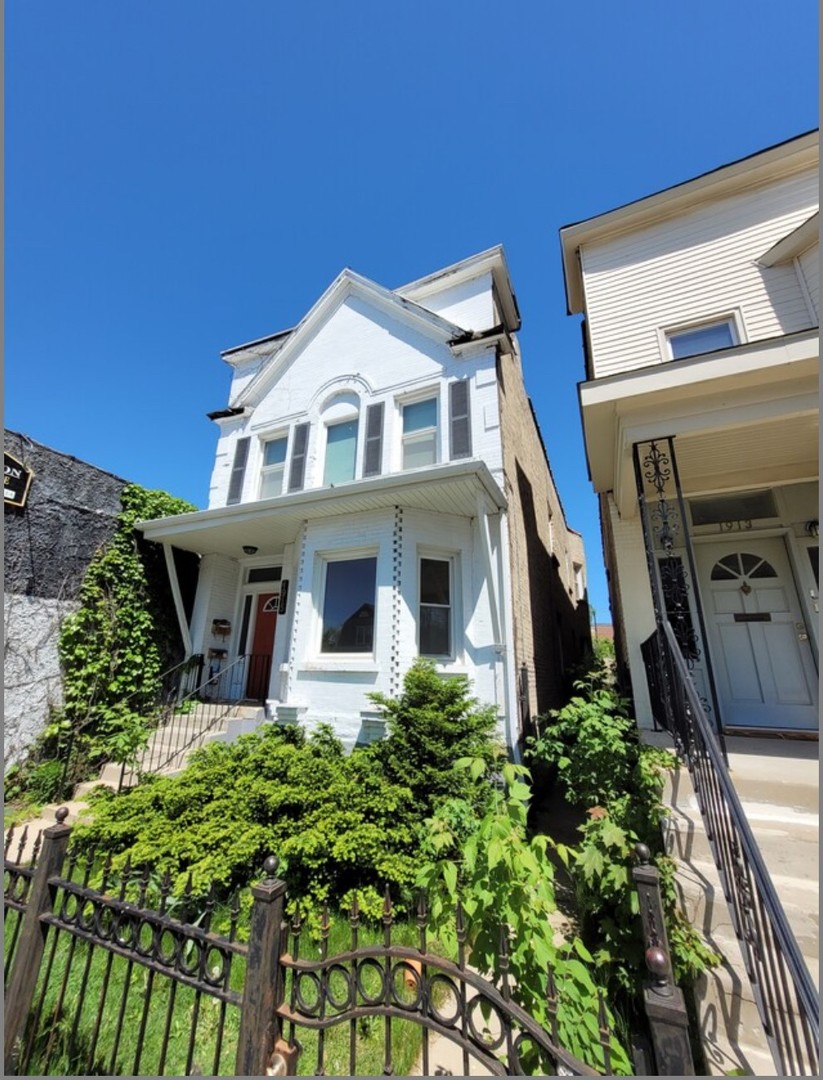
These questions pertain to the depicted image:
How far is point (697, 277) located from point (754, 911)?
7673mm

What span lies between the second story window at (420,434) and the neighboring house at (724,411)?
3.15 metres

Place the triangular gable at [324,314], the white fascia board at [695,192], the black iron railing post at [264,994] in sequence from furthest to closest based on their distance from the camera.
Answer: the triangular gable at [324,314], the white fascia board at [695,192], the black iron railing post at [264,994]

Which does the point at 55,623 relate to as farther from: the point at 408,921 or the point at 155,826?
the point at 408,921

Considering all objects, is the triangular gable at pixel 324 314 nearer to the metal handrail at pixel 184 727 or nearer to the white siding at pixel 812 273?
the white siding at pixel 812 273

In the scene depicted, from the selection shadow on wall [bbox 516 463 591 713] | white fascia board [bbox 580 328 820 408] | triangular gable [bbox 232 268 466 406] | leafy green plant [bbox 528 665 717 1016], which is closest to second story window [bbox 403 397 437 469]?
triangular gable [bbox 232 268 466 406]

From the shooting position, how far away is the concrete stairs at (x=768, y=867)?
2689mm

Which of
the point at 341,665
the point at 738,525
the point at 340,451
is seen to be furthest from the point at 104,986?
the point at 340,451

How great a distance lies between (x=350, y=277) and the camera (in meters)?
10.4

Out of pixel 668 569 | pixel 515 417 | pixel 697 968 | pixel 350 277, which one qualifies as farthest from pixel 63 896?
pixel 350 277

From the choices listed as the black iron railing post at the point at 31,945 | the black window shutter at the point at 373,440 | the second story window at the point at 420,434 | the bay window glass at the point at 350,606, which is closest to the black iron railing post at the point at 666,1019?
the black iron railing post at the point at 31,945

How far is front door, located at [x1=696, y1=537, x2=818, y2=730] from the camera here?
5895 mm

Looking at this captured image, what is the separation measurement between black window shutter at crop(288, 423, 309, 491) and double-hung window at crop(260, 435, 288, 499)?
1.44 ft

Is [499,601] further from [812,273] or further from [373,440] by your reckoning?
[812,273]

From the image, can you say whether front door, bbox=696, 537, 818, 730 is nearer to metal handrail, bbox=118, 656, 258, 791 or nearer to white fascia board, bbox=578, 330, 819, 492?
white fascia board, bbox=578, 330, 819, 492
